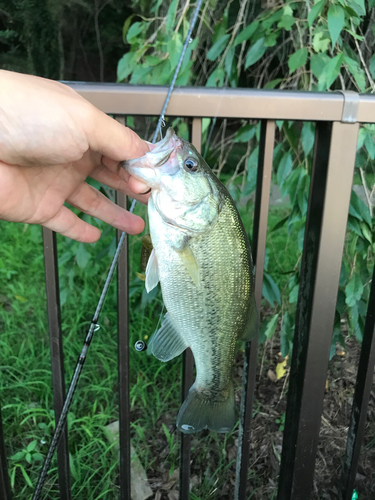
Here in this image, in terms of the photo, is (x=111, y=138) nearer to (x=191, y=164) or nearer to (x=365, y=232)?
(x=191, y=164)

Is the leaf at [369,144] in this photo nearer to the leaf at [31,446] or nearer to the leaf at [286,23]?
the leaf at [286,23]

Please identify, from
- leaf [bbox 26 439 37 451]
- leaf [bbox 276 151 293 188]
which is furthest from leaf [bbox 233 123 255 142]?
leaf [bbox 26 439 37 451]

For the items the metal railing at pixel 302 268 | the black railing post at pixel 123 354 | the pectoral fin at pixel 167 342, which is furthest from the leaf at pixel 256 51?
the pectoral fin at pixel 167 342

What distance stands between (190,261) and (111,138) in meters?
0.34

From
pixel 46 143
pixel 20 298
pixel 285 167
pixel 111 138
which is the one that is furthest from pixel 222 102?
pixel 20 298

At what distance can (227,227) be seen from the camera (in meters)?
0.94

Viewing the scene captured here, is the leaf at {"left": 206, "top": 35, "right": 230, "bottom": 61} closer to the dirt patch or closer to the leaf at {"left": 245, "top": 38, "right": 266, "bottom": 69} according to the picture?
the leaf at {"left": 245, "top": 38, "right": 266, "bottom": 69}

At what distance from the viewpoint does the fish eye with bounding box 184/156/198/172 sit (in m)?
0.95

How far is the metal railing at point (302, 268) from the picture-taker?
3.53ft

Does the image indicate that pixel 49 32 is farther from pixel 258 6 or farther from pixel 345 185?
pixel 345 185

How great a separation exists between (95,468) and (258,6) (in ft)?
9.11

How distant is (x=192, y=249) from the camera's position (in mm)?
943

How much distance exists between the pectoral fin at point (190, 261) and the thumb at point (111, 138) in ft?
0.84

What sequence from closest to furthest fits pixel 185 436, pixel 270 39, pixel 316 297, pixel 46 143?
1. pixel 46 143
2. pixel 316 297
3. pixel 185 436
4. pixel 270 39
